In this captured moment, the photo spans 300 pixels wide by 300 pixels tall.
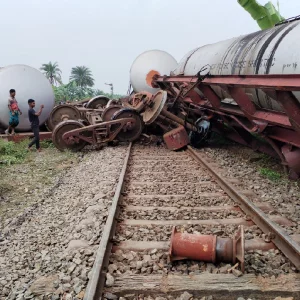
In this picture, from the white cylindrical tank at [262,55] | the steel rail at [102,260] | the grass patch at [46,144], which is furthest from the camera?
the grass patch at [46,144]

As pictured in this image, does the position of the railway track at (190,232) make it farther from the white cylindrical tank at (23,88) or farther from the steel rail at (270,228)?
the white cylindrical tank at (23,88)

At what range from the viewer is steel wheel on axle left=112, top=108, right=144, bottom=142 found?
9.73 meters

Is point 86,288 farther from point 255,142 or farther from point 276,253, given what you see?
point 255,142

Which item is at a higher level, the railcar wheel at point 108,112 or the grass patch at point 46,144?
the railcar wheel at point 108,112

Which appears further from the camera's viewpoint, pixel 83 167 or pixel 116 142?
pixel 116 142

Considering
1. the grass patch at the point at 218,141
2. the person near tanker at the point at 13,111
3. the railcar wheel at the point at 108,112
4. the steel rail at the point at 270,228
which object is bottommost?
the grass patch at the point at 218,141

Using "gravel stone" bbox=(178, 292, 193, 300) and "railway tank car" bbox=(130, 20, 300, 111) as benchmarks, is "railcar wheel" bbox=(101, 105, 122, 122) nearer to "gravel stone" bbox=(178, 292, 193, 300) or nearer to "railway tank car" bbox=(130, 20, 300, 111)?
"railway tank car" bbox=(130, 20, 300, 111)

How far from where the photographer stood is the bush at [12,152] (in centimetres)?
852

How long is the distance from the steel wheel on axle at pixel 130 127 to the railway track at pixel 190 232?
3.79 m

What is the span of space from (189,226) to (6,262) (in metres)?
1.98

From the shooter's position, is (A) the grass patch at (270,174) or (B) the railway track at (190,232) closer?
(B) the railway track at (190,232)

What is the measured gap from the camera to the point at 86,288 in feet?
8.98

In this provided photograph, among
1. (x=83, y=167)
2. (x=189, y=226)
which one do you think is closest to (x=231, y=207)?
(x=189, y=226)

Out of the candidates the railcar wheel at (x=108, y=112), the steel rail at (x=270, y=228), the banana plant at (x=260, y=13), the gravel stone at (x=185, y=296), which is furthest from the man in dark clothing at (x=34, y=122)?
the gravel stone at (x=185, y=296)
